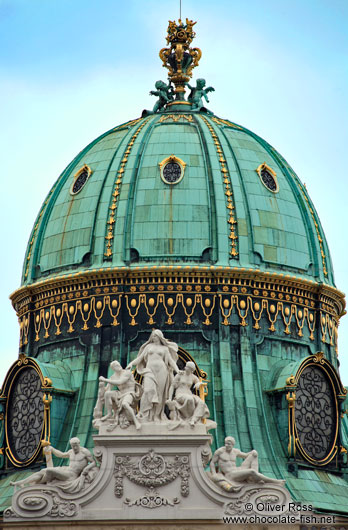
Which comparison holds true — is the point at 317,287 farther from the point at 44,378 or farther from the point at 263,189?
the point at 44,378

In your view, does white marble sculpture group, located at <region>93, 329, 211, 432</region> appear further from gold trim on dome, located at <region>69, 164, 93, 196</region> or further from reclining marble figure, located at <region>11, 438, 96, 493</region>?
gold trim on dome, located at <region>69, 164, 93, 196</region>

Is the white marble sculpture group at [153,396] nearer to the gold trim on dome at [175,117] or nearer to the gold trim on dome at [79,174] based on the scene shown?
the gold trim on dome at [79,174]

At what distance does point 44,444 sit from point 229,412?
6.68 metres

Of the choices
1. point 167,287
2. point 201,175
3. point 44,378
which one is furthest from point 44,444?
point 201,175

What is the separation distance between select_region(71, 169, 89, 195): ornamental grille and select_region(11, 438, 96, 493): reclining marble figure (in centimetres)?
1579

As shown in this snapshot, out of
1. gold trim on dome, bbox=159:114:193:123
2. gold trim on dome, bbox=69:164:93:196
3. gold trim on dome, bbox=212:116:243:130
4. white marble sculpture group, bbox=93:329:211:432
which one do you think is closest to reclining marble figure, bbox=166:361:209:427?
white marble sculpture group, bbox=93:329:211:432

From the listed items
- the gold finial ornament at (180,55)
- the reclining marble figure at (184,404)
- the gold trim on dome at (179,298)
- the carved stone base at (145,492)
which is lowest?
the carved stone base at (145,492)

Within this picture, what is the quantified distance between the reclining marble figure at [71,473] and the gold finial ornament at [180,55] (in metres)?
21.7

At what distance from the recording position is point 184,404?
181ft

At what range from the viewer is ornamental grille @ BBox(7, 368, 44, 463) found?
212ft

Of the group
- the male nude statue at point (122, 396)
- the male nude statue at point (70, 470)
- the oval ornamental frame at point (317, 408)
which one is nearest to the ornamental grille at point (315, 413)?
the oval ornamental frame at point (317, 408)

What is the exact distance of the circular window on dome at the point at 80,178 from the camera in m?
68.4

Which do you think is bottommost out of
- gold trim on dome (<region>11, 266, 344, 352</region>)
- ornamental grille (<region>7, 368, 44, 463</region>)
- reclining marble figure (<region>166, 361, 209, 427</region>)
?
reclining marble figure (<region>166, 361, 209, 427</region>)

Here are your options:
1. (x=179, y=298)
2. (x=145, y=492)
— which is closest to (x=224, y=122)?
(x=179, y=298)
